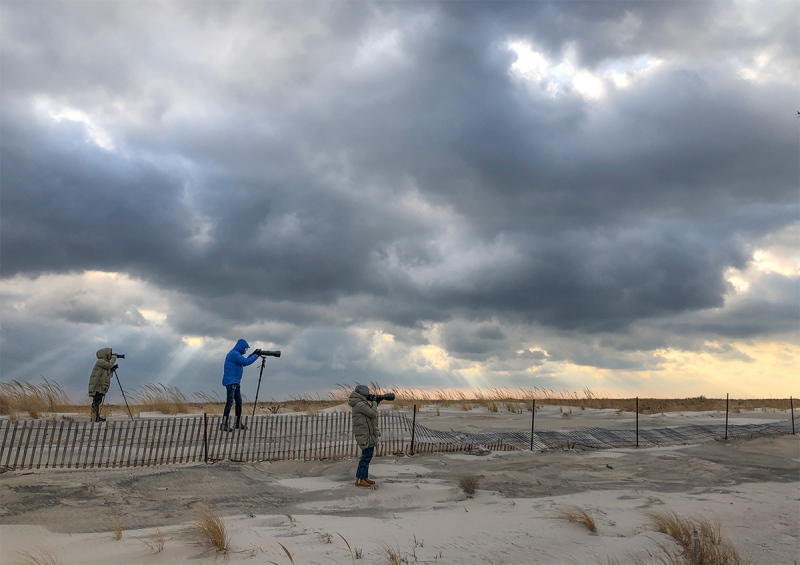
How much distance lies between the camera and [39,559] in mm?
6711

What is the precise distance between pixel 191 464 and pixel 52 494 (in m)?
3.08

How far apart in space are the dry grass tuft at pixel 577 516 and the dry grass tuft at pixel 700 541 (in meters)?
0.88

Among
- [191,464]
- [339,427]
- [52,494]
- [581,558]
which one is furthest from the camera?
[339,427]

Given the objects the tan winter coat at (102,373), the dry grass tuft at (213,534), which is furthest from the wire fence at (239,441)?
the dry grass tuft at (213,534)

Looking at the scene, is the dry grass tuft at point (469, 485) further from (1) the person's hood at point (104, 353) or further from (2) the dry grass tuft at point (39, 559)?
(1) the person's hood at point (104, 353)

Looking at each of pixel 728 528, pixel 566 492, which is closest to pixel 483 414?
pixel 566 492

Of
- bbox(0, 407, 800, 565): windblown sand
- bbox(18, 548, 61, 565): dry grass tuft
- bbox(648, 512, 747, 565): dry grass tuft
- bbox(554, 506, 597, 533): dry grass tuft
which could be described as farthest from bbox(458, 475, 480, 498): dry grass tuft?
bbox(18, 548, 61, 565): dry grass tuft

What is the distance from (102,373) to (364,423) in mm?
10542

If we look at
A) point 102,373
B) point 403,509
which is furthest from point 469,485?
point 102,373

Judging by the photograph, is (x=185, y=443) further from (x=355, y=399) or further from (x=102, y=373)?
(x=102, y=373)

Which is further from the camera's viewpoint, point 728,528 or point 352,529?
point 728,528

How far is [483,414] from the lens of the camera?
28.6 meters

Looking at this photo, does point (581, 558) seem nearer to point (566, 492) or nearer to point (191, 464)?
point (566, 492)

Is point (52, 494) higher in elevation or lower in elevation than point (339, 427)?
lower
